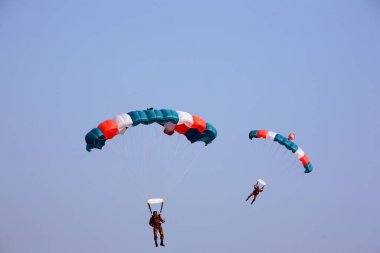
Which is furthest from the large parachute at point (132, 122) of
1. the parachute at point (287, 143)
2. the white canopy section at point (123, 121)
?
the parachute at point (287, 143)

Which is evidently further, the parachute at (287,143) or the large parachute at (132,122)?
the parachute at (287,143)

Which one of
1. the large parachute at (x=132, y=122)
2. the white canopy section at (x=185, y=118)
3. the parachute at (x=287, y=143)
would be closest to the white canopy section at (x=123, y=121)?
the large parachute at (x=132, y=122)

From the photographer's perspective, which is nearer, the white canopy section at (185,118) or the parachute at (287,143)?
the white canopy section at (185,118)

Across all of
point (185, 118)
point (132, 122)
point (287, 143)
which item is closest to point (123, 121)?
point (132, 122)

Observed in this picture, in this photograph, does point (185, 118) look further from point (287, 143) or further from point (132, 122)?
point (287, 143)

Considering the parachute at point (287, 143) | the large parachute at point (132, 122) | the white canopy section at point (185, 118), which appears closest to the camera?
the large parachute at point (132, 122)

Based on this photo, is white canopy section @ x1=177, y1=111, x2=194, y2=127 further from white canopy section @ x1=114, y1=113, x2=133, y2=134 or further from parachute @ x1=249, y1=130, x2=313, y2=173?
parachute @ x1=249, y1=130, x2=313, y2=173

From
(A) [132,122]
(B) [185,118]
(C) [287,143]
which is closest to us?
(A) [132,122]

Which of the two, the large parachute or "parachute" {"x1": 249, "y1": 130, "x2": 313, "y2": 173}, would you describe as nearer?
the large parachute

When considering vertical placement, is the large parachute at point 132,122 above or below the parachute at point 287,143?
below

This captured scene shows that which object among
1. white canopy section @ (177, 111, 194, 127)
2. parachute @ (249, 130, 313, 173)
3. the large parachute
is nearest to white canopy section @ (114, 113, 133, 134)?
the large parachute

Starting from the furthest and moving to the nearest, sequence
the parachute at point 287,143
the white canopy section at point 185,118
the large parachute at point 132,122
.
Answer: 1. the parachute at point 287,143
2. the white canopy section at point 185,118
3. the large parachute at point 132,122

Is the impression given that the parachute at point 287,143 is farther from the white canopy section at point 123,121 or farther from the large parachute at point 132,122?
the white canopy section at point 123,121

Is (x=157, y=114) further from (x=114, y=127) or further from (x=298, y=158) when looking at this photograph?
(x=298, y=158)
